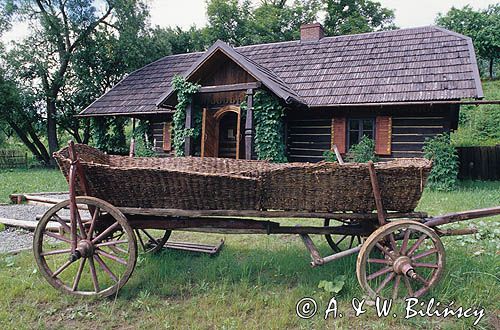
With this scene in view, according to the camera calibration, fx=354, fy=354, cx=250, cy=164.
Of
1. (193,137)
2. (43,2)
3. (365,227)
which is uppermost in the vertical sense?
(43,2)

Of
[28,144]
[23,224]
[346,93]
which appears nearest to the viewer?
[23,224]

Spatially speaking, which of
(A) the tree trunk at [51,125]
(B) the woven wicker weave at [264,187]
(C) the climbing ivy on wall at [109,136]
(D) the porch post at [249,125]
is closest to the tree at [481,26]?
(D) the porch post at [249,125]

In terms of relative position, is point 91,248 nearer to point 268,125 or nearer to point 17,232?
point 17,232

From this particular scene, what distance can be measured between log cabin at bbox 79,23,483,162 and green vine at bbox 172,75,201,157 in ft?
0.65

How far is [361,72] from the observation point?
1170cm

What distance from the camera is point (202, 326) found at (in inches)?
102

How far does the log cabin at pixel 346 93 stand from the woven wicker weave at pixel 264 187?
7.08m

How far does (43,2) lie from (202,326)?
23.0m

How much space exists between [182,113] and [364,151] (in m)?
5.84

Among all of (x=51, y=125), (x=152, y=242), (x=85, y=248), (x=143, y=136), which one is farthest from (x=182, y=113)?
(x=51, y=125)

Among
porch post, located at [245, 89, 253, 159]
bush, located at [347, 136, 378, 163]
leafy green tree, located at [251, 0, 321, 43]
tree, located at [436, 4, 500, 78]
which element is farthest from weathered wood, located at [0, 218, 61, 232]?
tree, located at [436, 4, 500, 78]

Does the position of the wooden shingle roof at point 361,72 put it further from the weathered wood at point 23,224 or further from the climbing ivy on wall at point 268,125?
the weathered wood at point 23,224

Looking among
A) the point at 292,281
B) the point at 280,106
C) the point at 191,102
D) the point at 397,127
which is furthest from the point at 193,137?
the point at 292,281

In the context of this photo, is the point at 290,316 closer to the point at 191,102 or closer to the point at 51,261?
the point at 51,261
